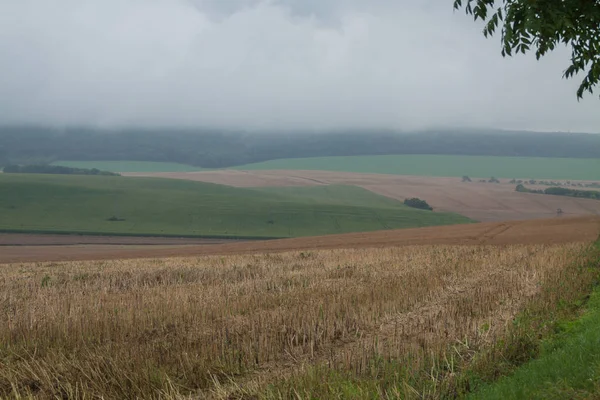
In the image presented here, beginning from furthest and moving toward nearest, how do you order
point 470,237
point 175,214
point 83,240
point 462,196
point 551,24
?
point 462,196 → point 175,214 → point 83,240 → point 470,237 → point 551,24

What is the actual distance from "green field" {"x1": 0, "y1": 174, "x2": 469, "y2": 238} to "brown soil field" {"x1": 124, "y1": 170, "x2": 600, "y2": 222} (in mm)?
6829

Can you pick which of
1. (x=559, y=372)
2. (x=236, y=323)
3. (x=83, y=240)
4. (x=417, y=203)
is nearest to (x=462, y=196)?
(x=417, y=203)

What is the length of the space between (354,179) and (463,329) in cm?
18064

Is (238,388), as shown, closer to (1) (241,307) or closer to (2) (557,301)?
(1) (241,307)

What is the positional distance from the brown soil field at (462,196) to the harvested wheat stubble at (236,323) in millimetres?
93201

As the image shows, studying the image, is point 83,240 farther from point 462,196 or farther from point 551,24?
point 551,24

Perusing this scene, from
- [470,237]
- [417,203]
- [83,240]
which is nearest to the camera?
[470,237]

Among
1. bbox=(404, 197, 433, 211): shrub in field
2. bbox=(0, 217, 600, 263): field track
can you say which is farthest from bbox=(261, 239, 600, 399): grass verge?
bbox=(404, 197, 433, 211): shrub in field

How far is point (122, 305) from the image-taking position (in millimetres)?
17438

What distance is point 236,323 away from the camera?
48.8 ft

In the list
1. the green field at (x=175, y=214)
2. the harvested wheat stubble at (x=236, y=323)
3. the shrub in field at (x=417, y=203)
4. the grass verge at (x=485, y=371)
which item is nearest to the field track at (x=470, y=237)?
the harvested wheat stubble at (x=236, y=323)

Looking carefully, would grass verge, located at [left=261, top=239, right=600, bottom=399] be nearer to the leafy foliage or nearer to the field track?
the leafy foliage

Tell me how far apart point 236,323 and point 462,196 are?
423 ft

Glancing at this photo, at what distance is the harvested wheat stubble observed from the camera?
11195mm
